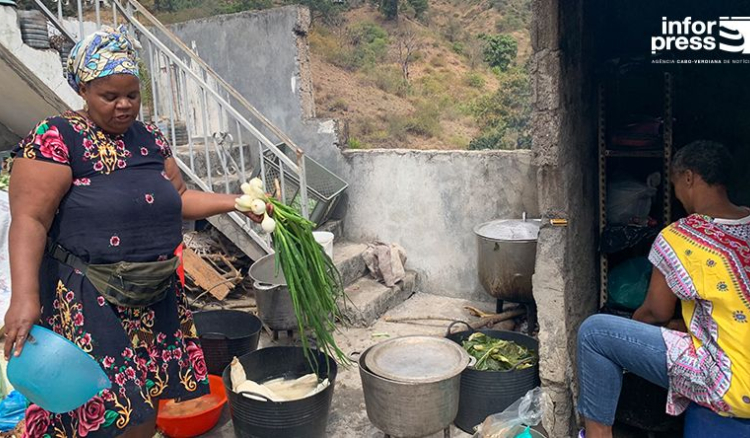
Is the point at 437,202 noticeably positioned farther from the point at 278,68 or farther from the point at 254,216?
the point at 254,216

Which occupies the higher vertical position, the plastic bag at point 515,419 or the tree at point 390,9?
the tree at point 390,9

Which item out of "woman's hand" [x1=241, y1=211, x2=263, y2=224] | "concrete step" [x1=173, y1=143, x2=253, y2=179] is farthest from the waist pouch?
"concrete step" [x1=173, y1=143, x2=253, y2=179]

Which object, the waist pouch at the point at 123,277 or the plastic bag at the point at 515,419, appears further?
the plastic bag at the point at 515,419

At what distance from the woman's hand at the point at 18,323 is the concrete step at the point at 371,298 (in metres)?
2.91

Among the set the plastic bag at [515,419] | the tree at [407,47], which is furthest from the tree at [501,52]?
the plastic bag at [515,419]

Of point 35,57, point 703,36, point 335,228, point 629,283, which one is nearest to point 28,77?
point 35,57

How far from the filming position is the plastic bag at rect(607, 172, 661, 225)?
3.81 m

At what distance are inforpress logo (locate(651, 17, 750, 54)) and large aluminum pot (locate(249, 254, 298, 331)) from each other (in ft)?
10.2

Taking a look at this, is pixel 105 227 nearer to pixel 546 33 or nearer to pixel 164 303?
pixel 164 303

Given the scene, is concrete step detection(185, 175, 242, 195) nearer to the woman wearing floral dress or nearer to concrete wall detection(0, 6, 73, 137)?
concrete wall detection(0, 6, 73, 137)

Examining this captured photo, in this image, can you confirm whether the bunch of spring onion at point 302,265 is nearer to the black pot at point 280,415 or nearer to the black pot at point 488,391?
the black pot at point 280,415

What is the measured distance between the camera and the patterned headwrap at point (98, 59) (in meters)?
1.97

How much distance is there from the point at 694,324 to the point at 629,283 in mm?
1337

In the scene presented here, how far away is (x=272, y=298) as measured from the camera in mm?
4184
